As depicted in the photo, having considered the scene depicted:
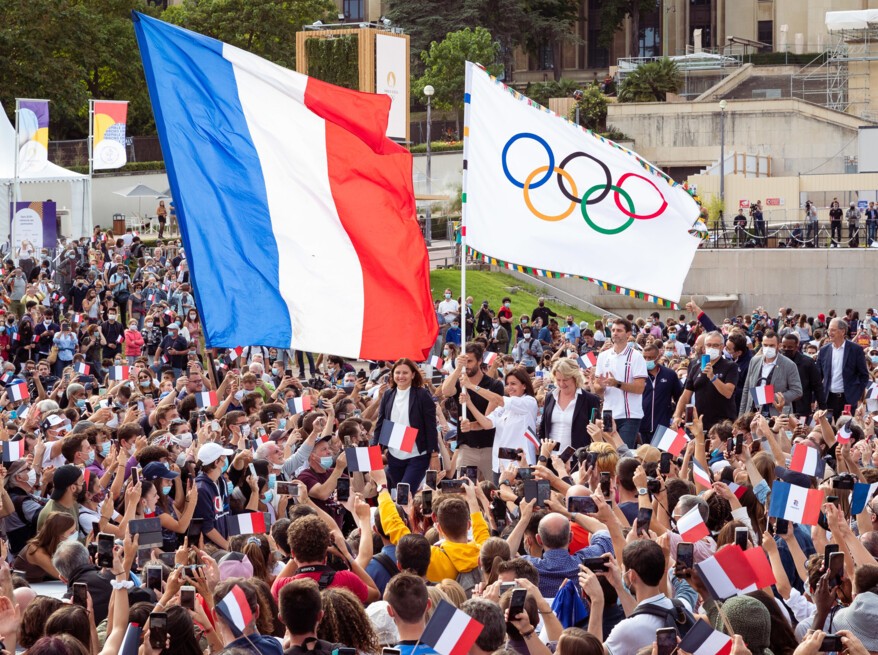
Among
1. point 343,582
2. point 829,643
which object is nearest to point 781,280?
point 343,582

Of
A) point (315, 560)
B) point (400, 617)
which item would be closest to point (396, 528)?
point (315, 560)

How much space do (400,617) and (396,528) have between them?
205 cm

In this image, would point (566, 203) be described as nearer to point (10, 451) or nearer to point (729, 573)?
point (10, 451)

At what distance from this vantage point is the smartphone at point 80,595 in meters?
6.16

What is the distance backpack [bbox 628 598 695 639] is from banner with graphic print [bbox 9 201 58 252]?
2871 cm

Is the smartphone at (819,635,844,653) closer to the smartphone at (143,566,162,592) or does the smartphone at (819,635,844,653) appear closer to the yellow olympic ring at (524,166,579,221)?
the smartphone at (143,566,162,592)

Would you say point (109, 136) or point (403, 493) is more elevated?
point (109, 136)

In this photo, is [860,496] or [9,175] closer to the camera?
[860,496]

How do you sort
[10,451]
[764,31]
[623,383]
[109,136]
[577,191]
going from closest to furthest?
[10,451]
[577,191]
[623,383]
[109,136]
[764,31]

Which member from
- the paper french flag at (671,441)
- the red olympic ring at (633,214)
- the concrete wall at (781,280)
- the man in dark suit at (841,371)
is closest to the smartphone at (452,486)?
the paper french flag at (671,441)

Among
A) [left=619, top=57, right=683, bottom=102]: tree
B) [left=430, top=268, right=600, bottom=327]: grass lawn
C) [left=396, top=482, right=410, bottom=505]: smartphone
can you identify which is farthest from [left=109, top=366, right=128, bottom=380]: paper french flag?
[left=619, top=57, right=683, bottom=102]: tree

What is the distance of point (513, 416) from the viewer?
1145cm

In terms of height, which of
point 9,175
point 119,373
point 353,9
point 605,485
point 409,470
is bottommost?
point 409,470

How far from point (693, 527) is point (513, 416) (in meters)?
4.36
